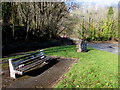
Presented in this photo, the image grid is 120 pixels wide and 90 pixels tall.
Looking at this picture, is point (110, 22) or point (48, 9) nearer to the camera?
point (48, 9)

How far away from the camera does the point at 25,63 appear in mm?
7371

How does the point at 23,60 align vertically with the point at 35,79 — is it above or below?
above

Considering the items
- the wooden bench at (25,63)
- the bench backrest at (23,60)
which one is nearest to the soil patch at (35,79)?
the wooden bench at (25,63)

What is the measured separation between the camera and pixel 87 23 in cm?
3378

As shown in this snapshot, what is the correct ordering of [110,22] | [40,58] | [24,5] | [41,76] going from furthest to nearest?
[110,22], [24,5], [40,58], [41,76]

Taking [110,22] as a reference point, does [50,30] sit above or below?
below

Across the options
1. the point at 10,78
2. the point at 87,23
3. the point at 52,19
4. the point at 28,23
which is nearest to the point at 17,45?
the point at 28,23

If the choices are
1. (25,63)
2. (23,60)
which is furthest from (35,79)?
(25,63)

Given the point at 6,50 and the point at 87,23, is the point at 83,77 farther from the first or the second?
the point at 87,23

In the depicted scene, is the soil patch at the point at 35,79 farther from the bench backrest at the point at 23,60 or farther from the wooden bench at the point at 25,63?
the bench backrest at the point at 23,60

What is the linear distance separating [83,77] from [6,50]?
37.2 ft

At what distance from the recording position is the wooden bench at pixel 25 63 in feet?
19.7

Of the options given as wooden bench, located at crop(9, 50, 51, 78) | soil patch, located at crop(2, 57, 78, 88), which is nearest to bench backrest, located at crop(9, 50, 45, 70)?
wooden bench, located at crop(9, 50, 51, 78)

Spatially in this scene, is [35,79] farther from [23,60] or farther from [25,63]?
[25,63]
